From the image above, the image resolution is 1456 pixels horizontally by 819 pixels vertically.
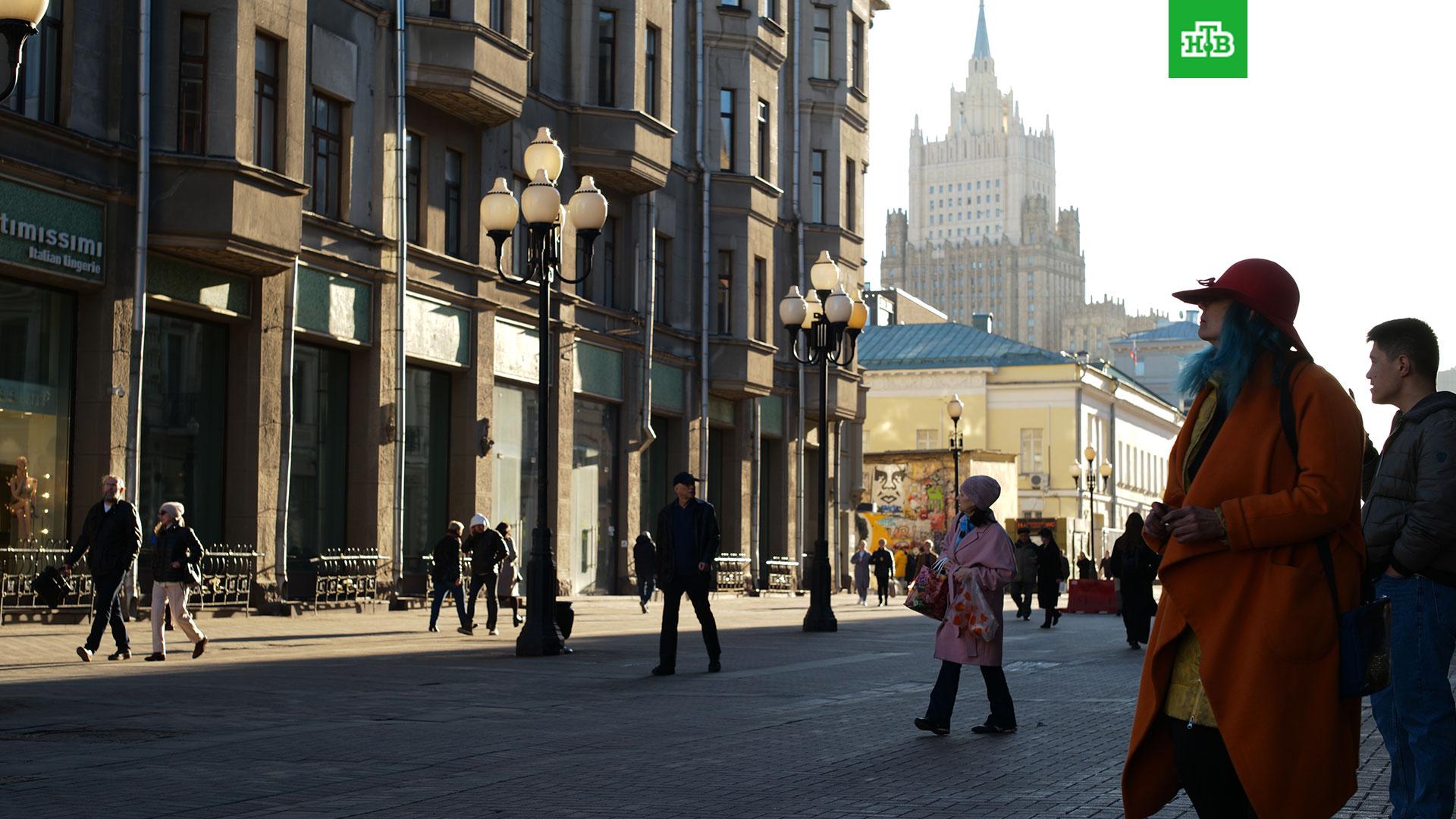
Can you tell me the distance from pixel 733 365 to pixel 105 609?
86.3 feet

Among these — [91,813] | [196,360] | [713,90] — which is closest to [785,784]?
[91,813]

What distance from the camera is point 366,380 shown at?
29875mm

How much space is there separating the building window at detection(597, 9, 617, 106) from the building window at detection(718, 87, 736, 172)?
566cm

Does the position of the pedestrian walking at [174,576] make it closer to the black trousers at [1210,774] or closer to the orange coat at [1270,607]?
the orange coat at [1270,607]

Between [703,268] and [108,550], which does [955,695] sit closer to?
[108,550]

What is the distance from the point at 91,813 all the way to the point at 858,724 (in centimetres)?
604

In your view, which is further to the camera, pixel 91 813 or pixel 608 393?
pixel 608 393

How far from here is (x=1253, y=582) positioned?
498 cm

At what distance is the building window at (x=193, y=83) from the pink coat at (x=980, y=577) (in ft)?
52.7

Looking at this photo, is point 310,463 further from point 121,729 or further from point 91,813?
point 91,813

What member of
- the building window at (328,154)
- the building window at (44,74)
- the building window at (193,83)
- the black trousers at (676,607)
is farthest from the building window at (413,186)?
the black trousers at (676,607)

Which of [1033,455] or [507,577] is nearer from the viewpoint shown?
[507,577]

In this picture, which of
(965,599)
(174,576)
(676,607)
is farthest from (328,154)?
(965,599)

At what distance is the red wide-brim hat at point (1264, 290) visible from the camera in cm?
524
